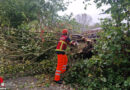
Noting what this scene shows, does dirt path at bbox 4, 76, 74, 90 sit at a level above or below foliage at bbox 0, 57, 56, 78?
below

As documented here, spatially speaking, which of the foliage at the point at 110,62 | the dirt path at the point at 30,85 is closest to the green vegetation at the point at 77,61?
the foliage at the point at 110,62

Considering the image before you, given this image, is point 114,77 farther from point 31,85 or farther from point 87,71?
point 31,85

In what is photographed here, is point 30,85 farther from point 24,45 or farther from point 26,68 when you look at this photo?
point 24,45

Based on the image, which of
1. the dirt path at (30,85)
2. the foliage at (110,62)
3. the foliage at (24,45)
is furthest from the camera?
the foliage at (24,45)

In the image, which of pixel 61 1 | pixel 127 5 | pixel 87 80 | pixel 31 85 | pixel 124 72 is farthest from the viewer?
pixel 61 1

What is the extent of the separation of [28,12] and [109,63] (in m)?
7.54

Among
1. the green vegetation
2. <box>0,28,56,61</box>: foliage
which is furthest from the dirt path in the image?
<box>0,28,56,61</box>: foliage

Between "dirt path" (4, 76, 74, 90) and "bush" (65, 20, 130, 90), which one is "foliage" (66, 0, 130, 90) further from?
"dirt path" (4, 76, 74, 90)

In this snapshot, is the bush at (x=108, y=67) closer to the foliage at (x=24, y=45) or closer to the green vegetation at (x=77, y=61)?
the green vegetation at (x=77, y=61)

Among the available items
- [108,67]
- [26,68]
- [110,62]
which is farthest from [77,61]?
[26,68]

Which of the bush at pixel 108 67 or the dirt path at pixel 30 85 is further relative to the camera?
the dirt path at pixel 30 85

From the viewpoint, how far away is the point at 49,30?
553 cm

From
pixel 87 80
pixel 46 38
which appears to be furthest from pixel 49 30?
pixel 87 80

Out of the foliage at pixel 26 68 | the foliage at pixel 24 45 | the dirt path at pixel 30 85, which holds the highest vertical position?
the foliage at pixel 24 45
